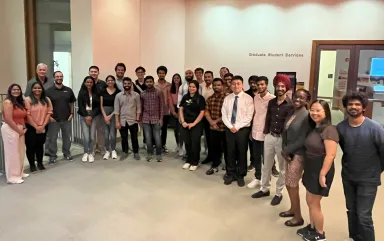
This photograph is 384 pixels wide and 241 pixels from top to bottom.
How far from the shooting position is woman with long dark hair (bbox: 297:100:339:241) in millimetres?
2884

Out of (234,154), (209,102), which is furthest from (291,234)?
(209,102)

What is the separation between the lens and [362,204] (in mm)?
2842

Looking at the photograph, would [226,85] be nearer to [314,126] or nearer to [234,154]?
[234,154]

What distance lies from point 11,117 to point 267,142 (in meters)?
3.42

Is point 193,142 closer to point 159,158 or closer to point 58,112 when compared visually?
→ point 159,158

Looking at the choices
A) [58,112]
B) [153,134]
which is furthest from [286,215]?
[58,112]

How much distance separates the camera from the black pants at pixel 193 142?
549cm

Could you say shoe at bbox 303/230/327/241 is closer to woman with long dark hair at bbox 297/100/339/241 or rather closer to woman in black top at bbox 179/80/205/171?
woman with long dark hair at bbox 297/100/339/241

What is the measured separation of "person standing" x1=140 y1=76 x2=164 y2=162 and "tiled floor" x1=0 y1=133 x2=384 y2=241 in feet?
2.35

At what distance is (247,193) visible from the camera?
4.57 m

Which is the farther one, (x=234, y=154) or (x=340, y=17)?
(x=340, y=17)

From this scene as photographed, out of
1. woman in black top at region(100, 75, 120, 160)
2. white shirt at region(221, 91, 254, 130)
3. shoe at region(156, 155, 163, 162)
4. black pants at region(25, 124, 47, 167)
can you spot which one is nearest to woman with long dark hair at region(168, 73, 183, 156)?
shoe at region(156, 155, 163, 162)

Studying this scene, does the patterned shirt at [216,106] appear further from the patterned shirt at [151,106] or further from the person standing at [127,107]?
the person standing at [127,107]

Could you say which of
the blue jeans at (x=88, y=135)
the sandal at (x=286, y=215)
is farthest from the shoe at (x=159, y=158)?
the sandal at (x=286, y=215)
